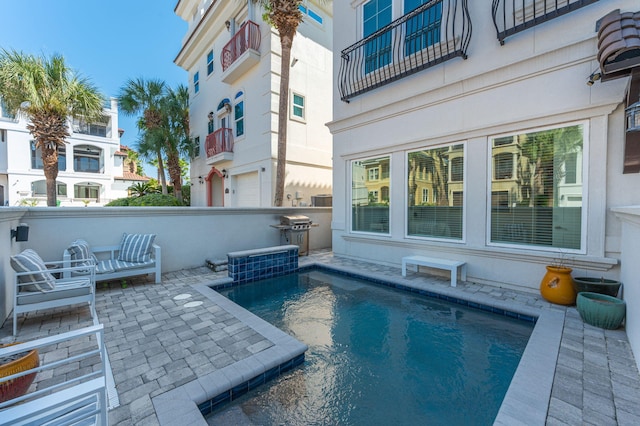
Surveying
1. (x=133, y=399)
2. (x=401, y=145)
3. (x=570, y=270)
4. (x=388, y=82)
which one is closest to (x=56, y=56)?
(x=388, y=82)

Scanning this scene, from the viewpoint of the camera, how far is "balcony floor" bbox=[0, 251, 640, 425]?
2.24 meters

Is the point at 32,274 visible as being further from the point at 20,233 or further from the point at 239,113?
the point at 239,113

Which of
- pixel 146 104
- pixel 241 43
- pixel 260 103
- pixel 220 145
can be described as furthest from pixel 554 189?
pixel 146 104

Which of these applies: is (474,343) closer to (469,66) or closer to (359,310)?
(359,310)

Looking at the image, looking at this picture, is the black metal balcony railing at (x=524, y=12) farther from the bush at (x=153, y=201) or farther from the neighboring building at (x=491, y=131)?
the bush at (x=153, y=201)

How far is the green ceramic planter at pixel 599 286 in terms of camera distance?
3.92 m

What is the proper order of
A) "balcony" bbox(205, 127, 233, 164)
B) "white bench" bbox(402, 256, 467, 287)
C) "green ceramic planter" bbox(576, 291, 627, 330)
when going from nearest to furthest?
"green ceramic planter" bbox(576, 291, 627, 330)
"white bench" bbox(402, 256, 467, 287)
"balcony" bbox(205, 127, 233, 164)

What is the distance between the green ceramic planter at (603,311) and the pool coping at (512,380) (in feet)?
1.00

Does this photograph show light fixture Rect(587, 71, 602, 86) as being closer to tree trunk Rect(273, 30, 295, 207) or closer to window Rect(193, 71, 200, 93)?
tree trunk Rect(273, 30, 295, 207)

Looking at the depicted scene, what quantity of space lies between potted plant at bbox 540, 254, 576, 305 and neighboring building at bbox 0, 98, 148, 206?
25.9 meters

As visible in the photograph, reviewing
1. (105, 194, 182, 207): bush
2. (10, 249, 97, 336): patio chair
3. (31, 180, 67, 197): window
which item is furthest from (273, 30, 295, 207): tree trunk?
(31, 180, 67, 197): window

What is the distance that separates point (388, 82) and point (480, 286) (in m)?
5.01

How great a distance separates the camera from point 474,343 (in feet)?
11.9

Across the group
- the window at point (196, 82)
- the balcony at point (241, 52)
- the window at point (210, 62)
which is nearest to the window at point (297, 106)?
the balcony at point (241, 52)
